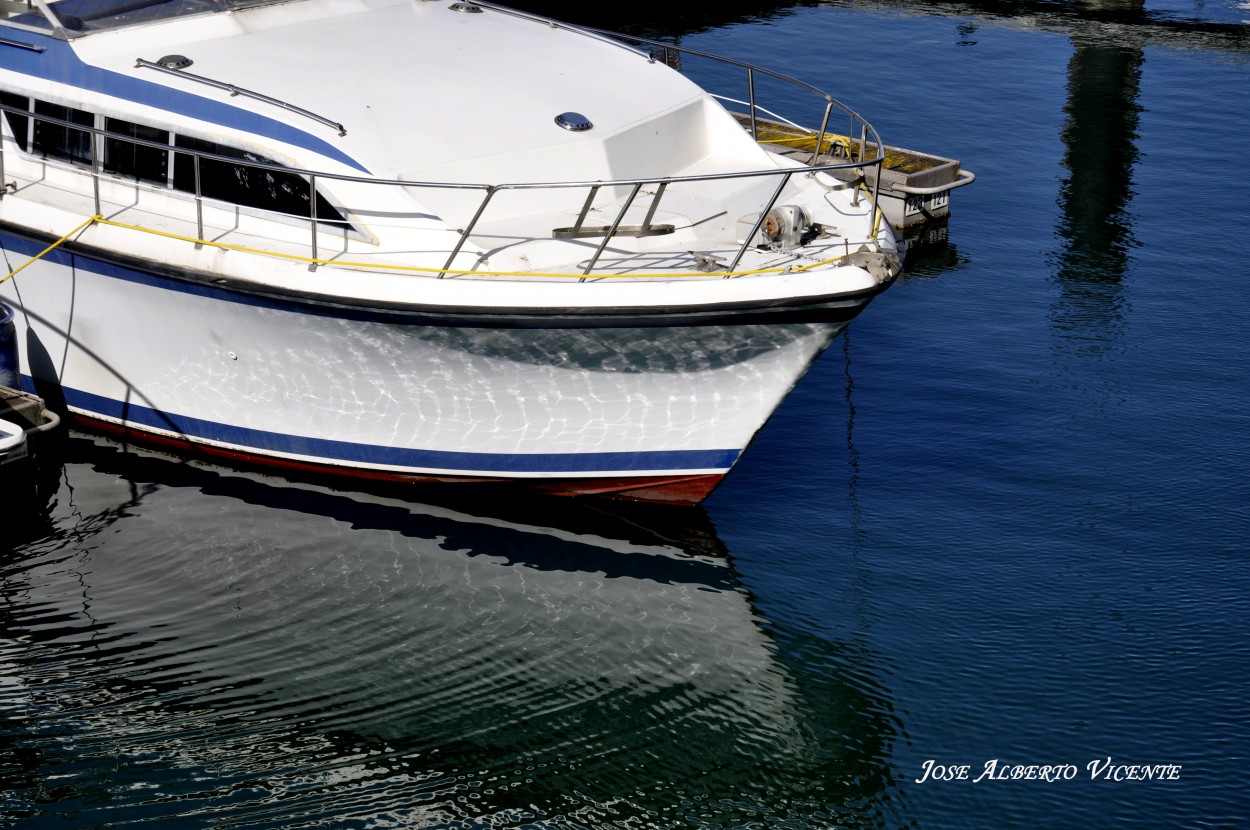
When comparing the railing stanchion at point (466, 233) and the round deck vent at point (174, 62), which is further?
the round deck vent at point (174, 62)

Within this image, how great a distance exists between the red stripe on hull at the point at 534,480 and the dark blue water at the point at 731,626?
0.17 metres

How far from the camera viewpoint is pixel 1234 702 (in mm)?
8250

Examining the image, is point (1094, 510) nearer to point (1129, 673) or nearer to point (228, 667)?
point (1129, 673)

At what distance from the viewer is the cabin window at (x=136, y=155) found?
32.1ft

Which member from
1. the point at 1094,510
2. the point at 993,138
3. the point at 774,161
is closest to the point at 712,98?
the point at 774,161

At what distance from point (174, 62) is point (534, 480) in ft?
12.9

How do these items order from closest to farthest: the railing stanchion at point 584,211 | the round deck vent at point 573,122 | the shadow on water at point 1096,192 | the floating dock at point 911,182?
1. the railing stanchion at point 584,211
2. the round deck vent at point 573,122
3. the shadow on water at point 1096,192
4. the floating dock at point 911,182

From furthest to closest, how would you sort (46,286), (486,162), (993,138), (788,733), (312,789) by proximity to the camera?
(993,138) → (46,286) → (486,162) → (788,733) → (312,789)

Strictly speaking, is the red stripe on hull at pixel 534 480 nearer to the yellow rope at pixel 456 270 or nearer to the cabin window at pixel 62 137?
the yellow rope at pixel 456 270

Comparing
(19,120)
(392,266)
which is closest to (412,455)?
(392,266)

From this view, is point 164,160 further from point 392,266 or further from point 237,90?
point 392,266

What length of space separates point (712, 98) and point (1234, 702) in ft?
19.1
